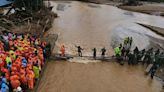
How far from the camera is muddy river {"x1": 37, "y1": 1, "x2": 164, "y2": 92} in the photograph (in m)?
16.4

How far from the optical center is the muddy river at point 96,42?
53.8ft

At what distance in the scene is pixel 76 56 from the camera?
65.5 feet

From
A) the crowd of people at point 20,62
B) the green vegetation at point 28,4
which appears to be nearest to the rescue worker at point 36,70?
the crowd of people at point 20,62

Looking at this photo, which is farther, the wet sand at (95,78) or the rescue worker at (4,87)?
the wet sand at (95,78)

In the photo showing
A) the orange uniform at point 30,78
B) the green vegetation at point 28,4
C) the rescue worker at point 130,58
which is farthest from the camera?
the green vegetation at point 28,4

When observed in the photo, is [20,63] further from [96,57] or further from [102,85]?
[96,57]

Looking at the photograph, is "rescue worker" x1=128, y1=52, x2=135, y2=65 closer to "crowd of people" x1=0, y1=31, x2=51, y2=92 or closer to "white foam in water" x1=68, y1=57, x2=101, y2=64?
"white foam in water" x1=68, y1=57, x2=101, y2=64

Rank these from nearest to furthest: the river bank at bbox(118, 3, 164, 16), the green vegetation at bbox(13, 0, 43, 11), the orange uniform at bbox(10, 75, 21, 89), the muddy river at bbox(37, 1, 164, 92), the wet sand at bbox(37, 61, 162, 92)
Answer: the orange uniform at bbox(10, 75, 21, 89)
the wet sand at bbox(37, 61, 162, 92)
the muddy river at bbox(37, 1, 164, 92)
the green vegetation at bbox(13, 0, 43, 11)
the river bank at bbox(118, 3, 164, 16)

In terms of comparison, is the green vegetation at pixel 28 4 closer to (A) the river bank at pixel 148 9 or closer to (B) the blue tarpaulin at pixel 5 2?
(B) the blue tarpaulin at pixel 5 2

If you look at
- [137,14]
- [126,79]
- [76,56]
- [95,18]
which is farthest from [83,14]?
[126,79]

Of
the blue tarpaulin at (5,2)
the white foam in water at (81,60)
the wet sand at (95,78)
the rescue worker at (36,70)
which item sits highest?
the blue tarpaulin at (5,2)

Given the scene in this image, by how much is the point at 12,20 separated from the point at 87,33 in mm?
6694

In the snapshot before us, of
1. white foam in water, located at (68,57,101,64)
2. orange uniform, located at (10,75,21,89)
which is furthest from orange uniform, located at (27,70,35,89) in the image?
white foam in water, located at (68,57,101,64)

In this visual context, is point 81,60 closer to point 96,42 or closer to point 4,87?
point 96,42
